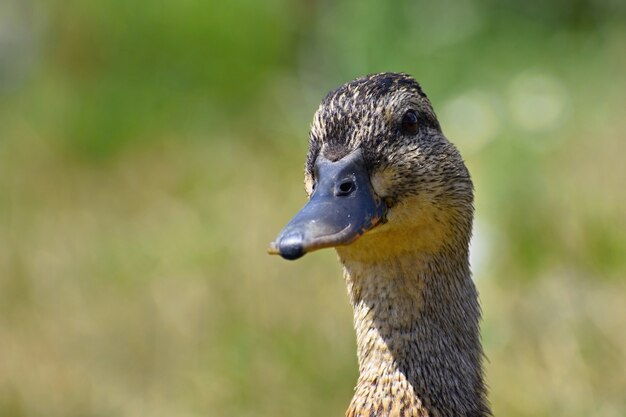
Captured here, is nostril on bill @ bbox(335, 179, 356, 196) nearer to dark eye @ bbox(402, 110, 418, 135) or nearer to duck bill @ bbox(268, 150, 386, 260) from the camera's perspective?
duck bill @ bbox(268, 150, 386, 260)

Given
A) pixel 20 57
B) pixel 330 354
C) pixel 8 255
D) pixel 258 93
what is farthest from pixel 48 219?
pixel 330 354

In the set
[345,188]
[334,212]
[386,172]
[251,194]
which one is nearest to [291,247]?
[334,212]

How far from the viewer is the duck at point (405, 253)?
3.20 m

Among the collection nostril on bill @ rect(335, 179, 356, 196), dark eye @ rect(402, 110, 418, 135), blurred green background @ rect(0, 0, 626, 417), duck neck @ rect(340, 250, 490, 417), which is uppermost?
blurred green background @ rect(0, 0, 626, 417)

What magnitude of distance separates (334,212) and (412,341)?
59 cm

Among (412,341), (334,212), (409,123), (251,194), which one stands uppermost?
(251,194)

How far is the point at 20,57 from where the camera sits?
955 centimetres

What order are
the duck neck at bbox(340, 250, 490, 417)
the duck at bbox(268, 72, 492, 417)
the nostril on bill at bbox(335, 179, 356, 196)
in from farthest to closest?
the duck neck at bbox(340, 250, 490, 417), the duck at bbox(268, 72, 492, 417), the nostril on bill at bbox(335, 179, 356, 196)

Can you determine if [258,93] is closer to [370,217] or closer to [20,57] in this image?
[20,57]

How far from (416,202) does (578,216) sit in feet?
8.35

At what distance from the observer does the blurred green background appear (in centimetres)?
498

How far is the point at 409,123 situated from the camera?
131 inches

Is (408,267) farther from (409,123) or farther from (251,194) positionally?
(251,194)

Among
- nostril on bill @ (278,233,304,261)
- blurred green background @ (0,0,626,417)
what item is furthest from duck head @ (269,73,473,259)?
blurred green background @ (0,0,626,417)
